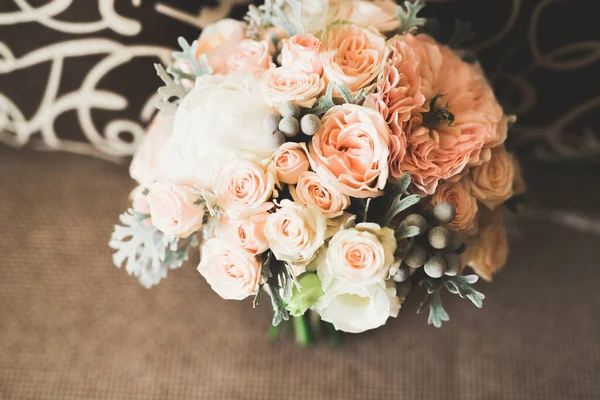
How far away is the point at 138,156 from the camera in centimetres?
67

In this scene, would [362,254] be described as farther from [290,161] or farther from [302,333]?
[302,333]

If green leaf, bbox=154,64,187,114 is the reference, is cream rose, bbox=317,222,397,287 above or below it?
below

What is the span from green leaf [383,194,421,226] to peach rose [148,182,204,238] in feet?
0.60

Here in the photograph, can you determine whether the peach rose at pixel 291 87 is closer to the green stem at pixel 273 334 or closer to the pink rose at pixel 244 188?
the pink rose at pixel 244 188

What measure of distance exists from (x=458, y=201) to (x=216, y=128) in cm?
26

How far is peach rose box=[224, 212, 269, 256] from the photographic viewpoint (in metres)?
0.50

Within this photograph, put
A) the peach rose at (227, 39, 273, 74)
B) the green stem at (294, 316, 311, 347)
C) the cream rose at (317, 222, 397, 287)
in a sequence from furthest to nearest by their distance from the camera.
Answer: the green stem at (294, 316, 311, 347) < the peach rose at (227, 39, 273, 74) < the cream rose at (317, 222, 397, 287)

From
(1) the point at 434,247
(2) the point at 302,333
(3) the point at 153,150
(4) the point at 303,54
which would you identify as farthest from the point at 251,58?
(2) the point at 302,333

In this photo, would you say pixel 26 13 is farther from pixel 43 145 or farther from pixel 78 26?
pixel 43 145

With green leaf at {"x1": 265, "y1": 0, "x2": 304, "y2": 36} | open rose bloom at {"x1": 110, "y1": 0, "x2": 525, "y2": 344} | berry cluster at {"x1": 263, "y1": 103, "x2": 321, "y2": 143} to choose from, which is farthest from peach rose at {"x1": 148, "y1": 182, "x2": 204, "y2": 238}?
green leaf at {"x1": 265, "y1": 0, "x2": 304, "y2": 36}

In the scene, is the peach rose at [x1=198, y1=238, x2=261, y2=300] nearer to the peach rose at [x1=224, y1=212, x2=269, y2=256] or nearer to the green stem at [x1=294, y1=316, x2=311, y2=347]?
the peach rose at [x1=224, y1=212, x2=269, y2=256]

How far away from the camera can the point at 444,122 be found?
1.82ft

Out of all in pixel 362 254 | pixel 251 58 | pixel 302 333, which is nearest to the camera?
pixel 362 254

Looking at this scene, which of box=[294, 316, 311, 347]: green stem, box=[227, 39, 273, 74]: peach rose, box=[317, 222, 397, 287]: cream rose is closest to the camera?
box=[317, 222, 397, 287]: cream rose
